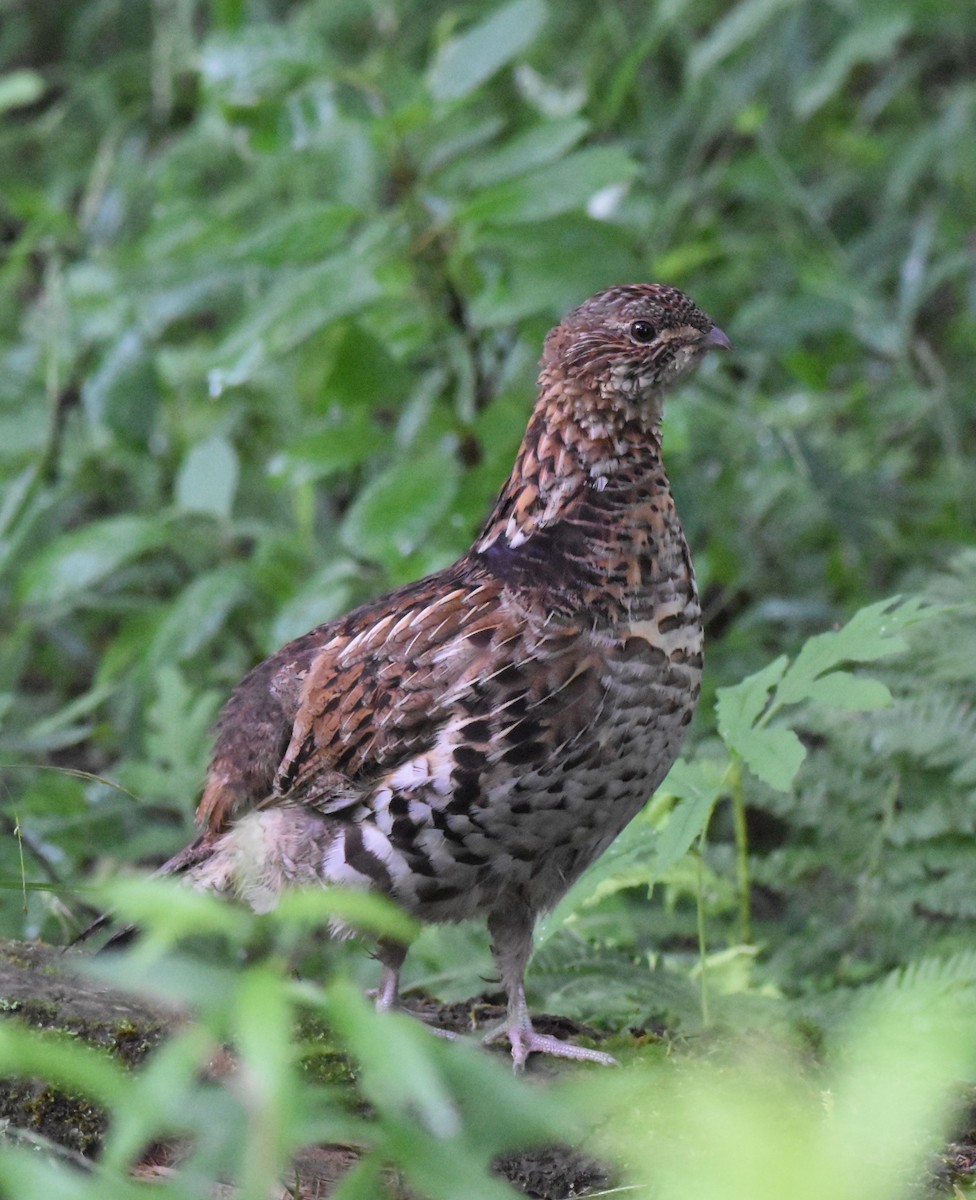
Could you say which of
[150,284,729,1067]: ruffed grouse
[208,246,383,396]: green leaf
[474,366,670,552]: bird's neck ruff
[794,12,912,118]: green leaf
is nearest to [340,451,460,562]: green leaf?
[208,246,383,396]: green leaf

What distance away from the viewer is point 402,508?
15.1ft

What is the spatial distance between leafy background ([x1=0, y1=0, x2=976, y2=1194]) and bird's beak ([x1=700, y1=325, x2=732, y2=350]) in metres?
0.79

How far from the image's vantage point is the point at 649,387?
3340mm

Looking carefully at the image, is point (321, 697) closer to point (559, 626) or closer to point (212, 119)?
point (559, 626)

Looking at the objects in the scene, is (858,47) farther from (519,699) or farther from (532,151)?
(519,699)

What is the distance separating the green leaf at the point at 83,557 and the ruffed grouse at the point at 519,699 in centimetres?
176

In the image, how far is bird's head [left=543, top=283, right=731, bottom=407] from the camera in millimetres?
3303

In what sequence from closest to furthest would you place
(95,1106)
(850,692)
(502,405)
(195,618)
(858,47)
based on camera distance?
(95,1106)
(850,692)
(502,405)
(195,618)
(858,47)

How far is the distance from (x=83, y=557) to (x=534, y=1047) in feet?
8.67

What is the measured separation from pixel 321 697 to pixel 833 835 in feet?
5.10

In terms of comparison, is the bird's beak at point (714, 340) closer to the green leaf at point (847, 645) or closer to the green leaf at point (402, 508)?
the green leaf at point (847, 645)

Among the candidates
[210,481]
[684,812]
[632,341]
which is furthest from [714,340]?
[210,481]

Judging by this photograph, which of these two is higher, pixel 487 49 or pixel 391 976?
pixel 487 49

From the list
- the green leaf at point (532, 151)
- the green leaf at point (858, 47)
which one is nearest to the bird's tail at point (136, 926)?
the green leaf at point (532, 151)
